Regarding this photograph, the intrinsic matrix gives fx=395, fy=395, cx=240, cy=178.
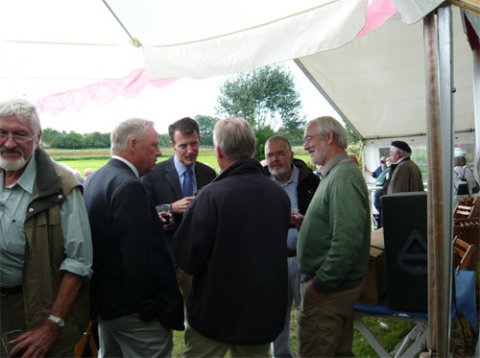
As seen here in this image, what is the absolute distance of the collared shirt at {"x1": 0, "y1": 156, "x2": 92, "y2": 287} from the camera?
1587 millimetres

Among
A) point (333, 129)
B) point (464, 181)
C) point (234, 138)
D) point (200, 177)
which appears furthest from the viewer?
point (464, 181)

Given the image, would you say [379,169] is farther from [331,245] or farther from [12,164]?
[12,164]

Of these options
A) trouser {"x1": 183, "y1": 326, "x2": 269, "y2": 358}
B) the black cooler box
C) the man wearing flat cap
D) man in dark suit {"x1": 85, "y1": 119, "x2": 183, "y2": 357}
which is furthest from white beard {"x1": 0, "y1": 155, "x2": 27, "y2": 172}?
the man wearing flat cap

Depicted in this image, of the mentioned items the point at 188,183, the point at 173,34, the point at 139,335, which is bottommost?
the point at 139,335

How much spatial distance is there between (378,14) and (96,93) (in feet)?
8.92

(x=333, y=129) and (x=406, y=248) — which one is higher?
(x=333, y=129)

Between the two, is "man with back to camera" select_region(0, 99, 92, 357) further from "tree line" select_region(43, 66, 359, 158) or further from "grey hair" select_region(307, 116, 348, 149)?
"tree line" select_region(43, 66, 359, 158)

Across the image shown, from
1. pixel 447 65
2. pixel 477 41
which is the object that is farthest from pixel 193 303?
pixel 477 41

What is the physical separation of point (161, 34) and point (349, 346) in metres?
2.59

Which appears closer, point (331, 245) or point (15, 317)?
point (15, 317)

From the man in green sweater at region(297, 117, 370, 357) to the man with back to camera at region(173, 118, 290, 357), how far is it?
0.39 metres

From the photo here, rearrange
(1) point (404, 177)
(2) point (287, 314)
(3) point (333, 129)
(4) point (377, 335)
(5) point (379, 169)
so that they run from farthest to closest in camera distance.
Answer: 1. (5) point (379, 169)
2. (1) point (404, 177)
3. (4) point (377, 335)
4. (2) point (287, 314)
5. (3) point (333, 129)

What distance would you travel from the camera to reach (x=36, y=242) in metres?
1.59

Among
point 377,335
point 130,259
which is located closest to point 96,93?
point 130,259
